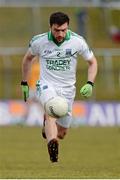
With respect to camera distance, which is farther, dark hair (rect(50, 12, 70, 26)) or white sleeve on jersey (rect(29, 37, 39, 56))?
white sleeve on jersey (rect(29, 37, 39, 56))

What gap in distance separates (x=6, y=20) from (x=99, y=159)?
1747 centimetres

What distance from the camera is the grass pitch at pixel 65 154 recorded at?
13.4 metres

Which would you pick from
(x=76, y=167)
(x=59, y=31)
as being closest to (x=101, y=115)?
(x=76, y=167)

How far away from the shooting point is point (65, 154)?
63.4ft

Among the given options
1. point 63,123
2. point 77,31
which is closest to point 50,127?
point 63,123

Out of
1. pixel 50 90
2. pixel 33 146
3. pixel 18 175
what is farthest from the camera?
pixel 33 146

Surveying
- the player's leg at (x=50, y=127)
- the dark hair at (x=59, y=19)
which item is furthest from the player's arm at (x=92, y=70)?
the dark hair at (x=59, y=19)

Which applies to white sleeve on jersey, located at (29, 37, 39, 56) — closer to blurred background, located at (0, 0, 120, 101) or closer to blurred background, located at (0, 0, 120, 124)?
blurred background, located at (0, 0, 120, 124)

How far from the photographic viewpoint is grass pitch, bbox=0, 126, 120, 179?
44.0ft

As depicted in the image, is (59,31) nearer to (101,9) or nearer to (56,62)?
(56,62)

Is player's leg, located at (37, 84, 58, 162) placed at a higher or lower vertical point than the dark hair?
lower

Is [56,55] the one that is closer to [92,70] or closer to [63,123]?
[92,70]

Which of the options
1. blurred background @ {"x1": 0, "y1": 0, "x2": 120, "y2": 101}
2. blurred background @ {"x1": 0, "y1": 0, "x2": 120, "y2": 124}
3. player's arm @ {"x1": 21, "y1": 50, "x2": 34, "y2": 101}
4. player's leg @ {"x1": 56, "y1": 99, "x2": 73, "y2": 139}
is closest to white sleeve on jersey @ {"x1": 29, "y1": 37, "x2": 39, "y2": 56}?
player's arm @ {"x1": 21, "y1": 50, "x2": 34, "y2": 101}

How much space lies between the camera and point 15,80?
31.4 metres
